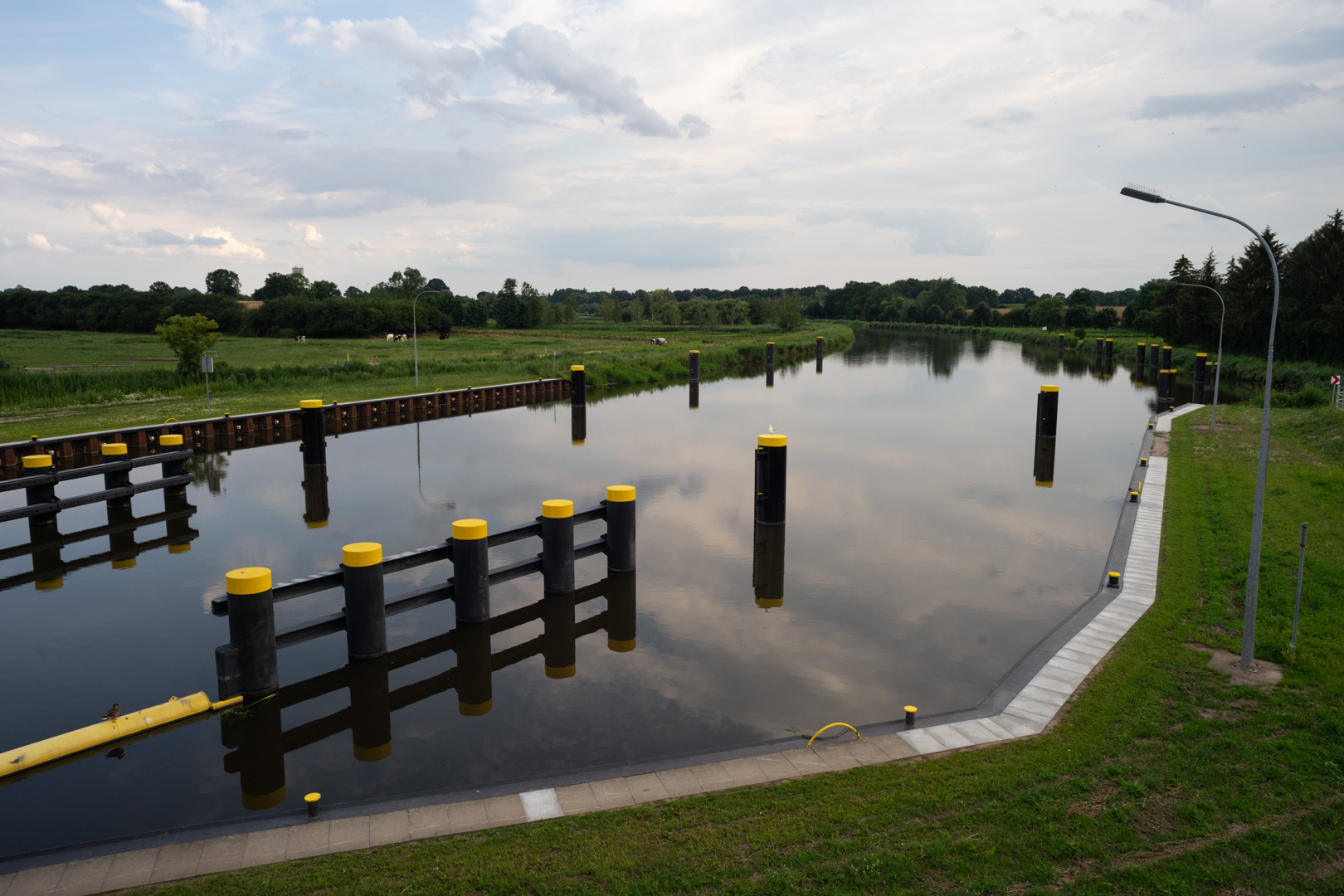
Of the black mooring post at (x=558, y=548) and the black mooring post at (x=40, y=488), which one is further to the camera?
the black mooring post at (x=40, y=488)

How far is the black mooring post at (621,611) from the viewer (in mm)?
10867

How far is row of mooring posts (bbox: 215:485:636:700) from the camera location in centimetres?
876

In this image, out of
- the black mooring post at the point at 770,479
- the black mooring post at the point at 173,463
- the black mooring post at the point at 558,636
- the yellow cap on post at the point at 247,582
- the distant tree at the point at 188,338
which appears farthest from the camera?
the distant tree at the point at 188,338

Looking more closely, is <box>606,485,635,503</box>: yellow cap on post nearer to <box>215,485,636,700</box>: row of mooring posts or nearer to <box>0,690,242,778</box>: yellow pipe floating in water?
<box>215,485,636,700</box>: row of mooring posts

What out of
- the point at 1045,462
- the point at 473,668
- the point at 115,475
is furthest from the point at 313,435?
the point at 1045,462

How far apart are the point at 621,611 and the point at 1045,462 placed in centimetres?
1634

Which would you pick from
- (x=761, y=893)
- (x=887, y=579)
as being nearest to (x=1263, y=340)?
(x=887, y=579)

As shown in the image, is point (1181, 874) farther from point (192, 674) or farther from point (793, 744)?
point (192, 674)

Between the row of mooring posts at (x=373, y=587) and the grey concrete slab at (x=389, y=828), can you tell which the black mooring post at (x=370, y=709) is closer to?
the row of mooring posts at (x=373, y=587)

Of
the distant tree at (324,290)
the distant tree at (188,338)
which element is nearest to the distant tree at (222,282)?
the distant tree at (324,290)

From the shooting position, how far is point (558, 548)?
11.9m

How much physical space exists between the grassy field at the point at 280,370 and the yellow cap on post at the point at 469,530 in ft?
61.5

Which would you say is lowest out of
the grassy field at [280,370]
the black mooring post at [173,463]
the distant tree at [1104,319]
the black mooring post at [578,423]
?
the black mooring post at [578,423]

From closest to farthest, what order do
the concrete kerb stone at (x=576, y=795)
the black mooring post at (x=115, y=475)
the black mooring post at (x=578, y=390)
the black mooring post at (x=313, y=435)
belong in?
1. the concrete kerb stone at (x=576, y=795)
2. the black mooring post at (x=115, y=475)
3. the black mooring post at (x=313, y=435)
4. the black mooring post at (x=578, y=390)
